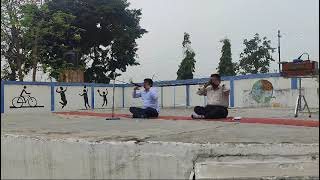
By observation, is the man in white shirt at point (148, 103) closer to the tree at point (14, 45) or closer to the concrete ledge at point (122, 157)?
the concrete ledge at point (122, 157)

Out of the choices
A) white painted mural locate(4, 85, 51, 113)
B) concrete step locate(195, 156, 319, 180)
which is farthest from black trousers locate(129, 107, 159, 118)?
white painted mural locate(4, 85, 51, 113)

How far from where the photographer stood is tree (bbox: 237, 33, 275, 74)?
3638 cm

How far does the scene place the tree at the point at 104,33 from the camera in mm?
29297

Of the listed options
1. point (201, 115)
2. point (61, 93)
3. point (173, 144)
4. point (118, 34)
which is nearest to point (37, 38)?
point (61, 93)

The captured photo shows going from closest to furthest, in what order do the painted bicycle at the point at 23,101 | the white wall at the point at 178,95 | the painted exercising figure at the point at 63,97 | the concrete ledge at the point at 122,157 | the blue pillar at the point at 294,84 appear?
the concrete ledge at the point at 122,157, the blue pillar at the point at 294,84, the white wall at the point at 178,95, the painted bicycle at the point at 23,101, the painted exercising figure at the point at 63,97

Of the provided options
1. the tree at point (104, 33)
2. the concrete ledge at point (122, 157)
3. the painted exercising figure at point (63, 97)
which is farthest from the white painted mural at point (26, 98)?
the concrete ledge at point (122, 157)

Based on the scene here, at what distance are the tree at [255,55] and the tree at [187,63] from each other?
16.4ft

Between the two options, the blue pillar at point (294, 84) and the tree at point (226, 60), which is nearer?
the blue pillar at point (294, 84)

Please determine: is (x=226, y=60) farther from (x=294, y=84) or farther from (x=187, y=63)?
(x=294, y=84)

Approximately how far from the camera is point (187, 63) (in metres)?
33.4

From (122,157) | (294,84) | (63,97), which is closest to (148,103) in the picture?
(122,157)

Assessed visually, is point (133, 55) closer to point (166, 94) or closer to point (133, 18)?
point (133, 18)

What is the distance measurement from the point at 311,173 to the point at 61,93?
19200 mm

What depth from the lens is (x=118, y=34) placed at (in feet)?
99.2
